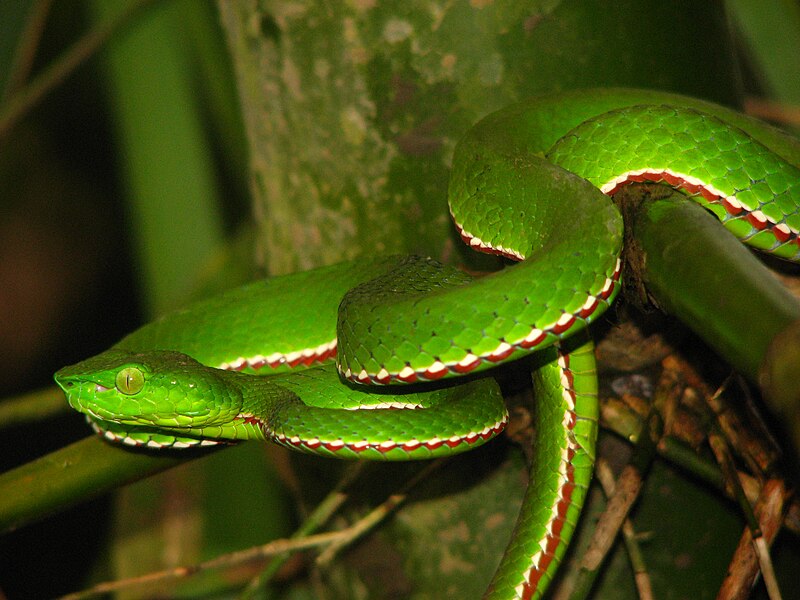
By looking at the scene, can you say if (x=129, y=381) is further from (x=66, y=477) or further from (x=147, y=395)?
(x=66, y=477)

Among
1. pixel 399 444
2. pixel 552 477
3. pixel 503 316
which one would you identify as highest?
pixel 503 316

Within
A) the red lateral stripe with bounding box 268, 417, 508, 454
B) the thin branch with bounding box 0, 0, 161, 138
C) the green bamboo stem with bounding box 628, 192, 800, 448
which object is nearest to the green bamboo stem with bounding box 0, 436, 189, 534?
the red lateral stripe with bounding box 268, 417, 508, 454

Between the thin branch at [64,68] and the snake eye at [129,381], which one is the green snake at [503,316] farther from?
the thin branch at [64,68]

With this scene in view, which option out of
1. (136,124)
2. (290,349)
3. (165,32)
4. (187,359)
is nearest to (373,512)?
(290,349)

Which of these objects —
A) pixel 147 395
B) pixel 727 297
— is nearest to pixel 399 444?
pixel 147 395

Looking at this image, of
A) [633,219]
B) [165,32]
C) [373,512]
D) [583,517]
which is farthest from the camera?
[165,32]

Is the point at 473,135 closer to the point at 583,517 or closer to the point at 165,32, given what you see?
the point at 583,517

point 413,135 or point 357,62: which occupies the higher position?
point 357,62

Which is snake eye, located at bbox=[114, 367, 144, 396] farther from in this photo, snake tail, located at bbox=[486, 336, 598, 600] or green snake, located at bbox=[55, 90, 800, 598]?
snake tail, located at bbox=[486, 336, 598, 600]
